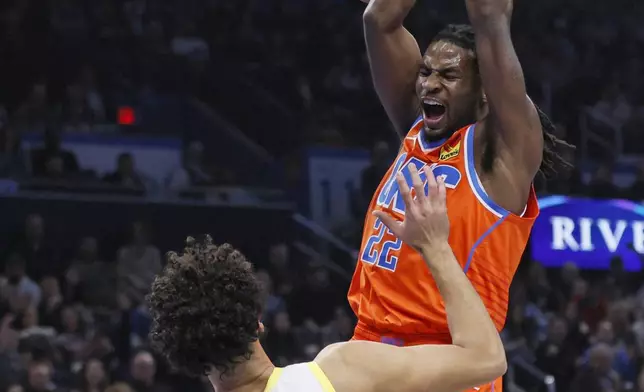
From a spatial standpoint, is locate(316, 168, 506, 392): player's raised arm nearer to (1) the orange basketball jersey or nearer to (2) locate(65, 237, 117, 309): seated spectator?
(1) the orange basketball jersey

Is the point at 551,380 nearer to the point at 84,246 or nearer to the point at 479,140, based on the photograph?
the point at 84,246

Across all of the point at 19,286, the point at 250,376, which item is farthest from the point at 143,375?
the point at 250,376

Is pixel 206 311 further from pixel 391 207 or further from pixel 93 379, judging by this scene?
pixel 93 379

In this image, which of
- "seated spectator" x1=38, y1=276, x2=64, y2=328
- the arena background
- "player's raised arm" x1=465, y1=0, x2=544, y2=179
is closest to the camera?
"player's raised arm" x1=465, y1=0, x2=544, y2=179

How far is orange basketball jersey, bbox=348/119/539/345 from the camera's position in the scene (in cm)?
348

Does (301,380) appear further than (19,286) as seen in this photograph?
No

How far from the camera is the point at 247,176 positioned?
1184 centimetres

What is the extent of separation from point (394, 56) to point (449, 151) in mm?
528

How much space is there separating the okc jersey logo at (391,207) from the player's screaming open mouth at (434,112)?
5.0 inches

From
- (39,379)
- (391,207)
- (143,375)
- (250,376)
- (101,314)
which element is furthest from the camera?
(101,314)

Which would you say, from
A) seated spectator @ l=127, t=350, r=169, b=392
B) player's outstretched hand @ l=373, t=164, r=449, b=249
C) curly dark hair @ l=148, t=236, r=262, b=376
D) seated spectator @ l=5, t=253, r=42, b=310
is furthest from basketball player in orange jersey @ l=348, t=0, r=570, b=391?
seated spectator @ l=5, t=253, r=42, b=310

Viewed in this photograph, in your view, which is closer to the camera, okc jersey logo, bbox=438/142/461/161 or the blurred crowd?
okc jersey logo, bbox=438/142/461/161

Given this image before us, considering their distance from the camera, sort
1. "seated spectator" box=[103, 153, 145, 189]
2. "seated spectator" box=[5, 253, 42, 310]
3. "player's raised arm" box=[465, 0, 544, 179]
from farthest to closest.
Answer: "seated spectator" box=[103, 153, 145, 189]
"seated spectator" box=[5, 253, 42, 310]
"player's raised arm" box=[465, 0, 544, 179]

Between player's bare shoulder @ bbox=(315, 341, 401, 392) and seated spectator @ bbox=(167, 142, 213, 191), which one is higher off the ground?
player's bare shoulder @ bbox=(315, 341, 401, 392)
